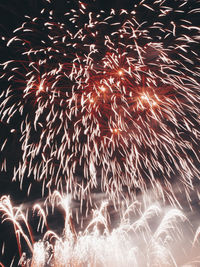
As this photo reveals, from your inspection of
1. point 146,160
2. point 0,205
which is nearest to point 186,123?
point 146,160

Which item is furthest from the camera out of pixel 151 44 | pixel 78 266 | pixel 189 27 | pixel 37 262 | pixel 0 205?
pixel 78 266

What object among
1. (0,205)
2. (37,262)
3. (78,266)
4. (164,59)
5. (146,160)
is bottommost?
(78,266)

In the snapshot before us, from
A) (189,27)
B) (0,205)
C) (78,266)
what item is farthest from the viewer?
(78,266)

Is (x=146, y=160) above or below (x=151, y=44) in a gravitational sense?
below

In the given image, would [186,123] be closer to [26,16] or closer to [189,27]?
[189,27]

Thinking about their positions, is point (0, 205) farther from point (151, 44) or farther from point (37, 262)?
point (151, 44)

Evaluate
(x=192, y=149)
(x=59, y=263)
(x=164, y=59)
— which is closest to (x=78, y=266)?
(x=59, y=263)

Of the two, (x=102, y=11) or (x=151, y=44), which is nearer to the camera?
(x=102, y=11)

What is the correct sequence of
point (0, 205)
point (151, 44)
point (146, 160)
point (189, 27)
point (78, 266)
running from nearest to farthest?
point (189, 27)
point (151, 44)
point (146, 160)
point (0, 205)
point (78, 266)

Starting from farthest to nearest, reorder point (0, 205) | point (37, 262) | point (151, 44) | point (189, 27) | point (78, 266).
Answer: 1. point (78, 266)
2. point (37, 262)
3. point (0, 205)
4. point (151, 44)
5. point (189, 27)
